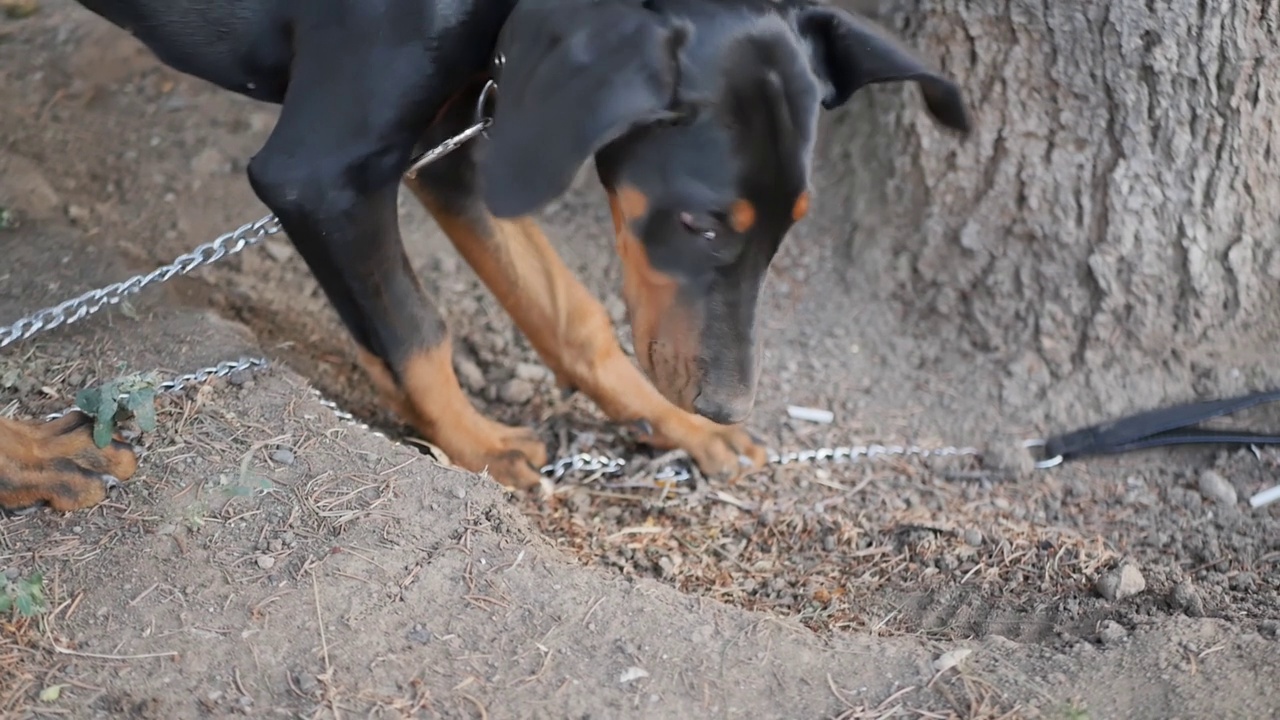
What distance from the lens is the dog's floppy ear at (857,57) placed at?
8.20 feet

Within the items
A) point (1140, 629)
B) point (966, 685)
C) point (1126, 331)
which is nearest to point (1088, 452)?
point (1126, 331)

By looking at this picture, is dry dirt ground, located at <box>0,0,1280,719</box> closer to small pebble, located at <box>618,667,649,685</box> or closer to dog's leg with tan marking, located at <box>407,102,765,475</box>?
small pebble, located at <box>618,667,649,685</box>

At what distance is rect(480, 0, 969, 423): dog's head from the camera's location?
212 centimetres

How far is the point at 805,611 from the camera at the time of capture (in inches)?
102

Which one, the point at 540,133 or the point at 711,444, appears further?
the point at 711,444

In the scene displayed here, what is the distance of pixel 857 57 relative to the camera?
252cm

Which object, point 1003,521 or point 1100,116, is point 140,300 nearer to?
point 1003,521

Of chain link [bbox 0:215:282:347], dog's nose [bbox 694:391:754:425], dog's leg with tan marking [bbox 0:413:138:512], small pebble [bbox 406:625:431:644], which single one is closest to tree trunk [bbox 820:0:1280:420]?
dog's nose [bbox 694:391:754:425]

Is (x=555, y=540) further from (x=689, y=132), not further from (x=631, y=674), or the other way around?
(x=689, y=132)

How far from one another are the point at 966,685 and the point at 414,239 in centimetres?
264

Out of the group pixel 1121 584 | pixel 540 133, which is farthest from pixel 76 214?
pixel 1121 584

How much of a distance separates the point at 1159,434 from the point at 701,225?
5.75 ft

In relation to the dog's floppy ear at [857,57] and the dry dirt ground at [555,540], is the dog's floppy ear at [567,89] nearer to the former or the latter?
the dog's floppy ear at [857,57]

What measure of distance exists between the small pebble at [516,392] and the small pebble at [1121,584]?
1.75m
